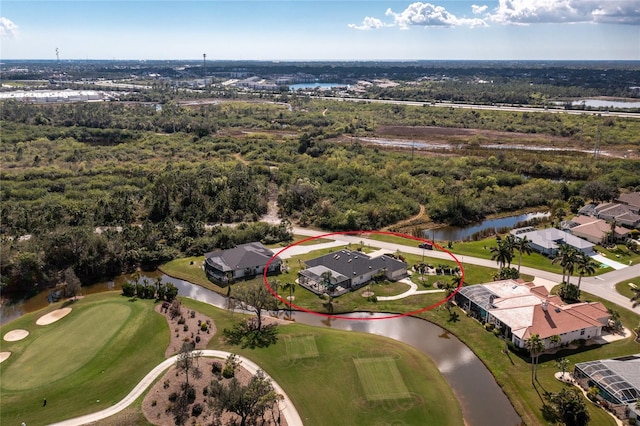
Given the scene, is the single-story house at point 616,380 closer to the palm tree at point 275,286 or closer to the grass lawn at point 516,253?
the grass lawn at point 516,253

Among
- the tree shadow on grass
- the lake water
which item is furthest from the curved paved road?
the tree shadow on grass

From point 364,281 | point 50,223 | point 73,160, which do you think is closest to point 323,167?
point 364,281

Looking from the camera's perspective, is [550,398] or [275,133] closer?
[550,398]

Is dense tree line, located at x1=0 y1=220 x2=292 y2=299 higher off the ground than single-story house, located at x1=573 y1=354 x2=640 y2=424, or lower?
higher

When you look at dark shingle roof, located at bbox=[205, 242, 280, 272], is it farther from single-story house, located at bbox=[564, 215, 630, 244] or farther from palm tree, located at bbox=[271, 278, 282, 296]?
single-story house, located at bbox=[564, 215, 630, 244]

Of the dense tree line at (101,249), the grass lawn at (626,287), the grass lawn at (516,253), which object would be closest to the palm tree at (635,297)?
the grass lawn at (626,287)

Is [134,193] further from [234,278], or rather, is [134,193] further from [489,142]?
[489,142]
